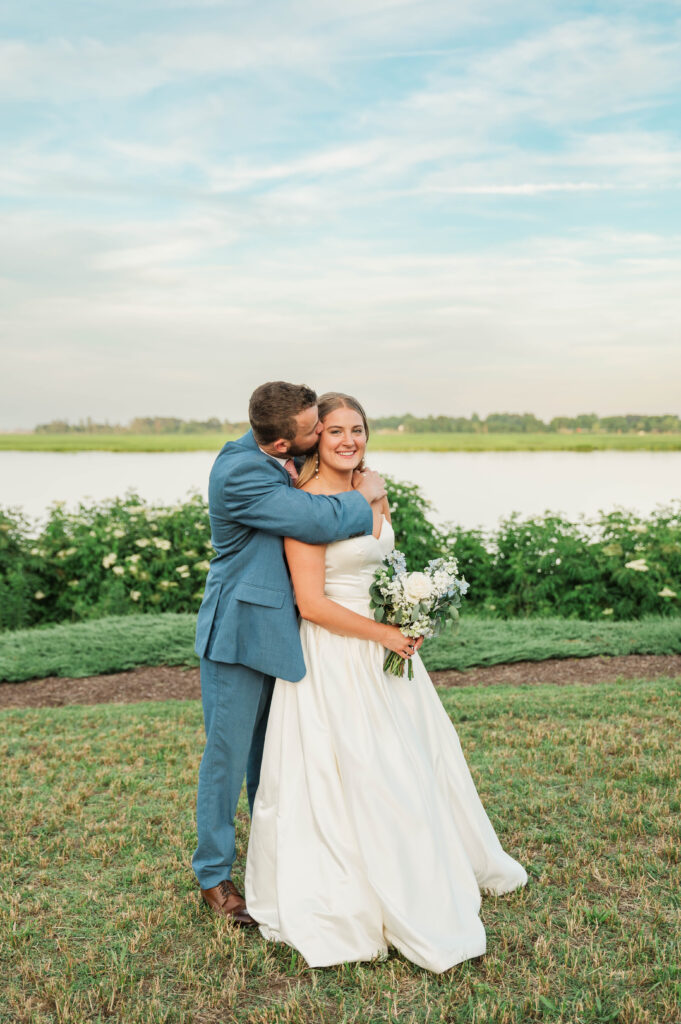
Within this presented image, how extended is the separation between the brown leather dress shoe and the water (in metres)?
8.11

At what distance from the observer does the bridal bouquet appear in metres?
3.79

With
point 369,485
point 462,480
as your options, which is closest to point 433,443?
point 462,480

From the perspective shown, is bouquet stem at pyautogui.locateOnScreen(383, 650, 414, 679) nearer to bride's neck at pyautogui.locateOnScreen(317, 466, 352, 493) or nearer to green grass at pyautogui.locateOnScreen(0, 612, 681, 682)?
bride's neck at pyautogui.locateOnScreen(317, 466, 352, 493)

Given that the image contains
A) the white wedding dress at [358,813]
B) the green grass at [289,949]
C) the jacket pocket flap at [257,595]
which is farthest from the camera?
the jacket pocket flap at [257,595]

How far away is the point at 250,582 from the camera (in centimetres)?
377

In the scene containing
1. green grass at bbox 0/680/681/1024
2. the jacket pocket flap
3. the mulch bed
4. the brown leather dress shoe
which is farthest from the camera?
the mulch bed

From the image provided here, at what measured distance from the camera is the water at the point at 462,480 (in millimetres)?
12055

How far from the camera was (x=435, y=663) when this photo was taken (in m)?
8.90

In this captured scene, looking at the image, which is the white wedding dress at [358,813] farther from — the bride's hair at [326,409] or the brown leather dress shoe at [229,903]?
the bride's hair at [326,409]

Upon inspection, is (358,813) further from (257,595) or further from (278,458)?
(278,458)

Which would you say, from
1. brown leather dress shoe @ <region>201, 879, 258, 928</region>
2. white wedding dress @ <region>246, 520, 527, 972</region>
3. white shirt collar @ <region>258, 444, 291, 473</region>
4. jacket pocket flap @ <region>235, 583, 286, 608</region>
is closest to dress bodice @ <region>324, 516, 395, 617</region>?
white wedding dress @ <region>246, 520, 527, 972</region>

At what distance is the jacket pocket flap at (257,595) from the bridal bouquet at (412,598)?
0.43 metres

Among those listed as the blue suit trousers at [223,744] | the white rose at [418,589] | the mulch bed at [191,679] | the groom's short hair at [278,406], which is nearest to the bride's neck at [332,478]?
the groom's short hair at [278,406]

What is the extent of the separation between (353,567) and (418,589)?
13.2 inches
